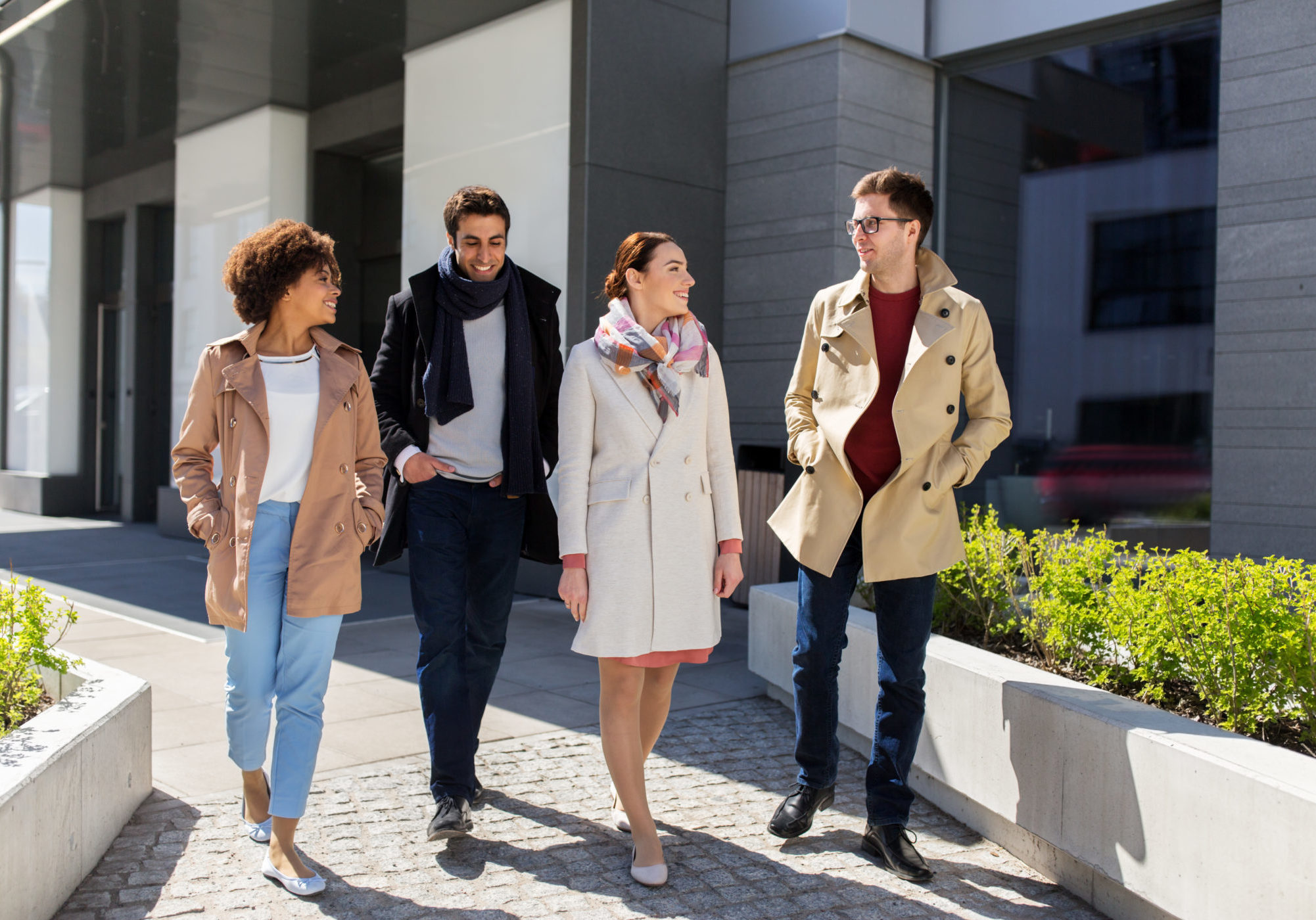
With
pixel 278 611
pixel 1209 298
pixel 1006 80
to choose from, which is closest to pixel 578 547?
pixel 278 611

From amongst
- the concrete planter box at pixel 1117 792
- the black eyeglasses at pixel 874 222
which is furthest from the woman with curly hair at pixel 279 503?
the concrete planter box at pixel 1117 792

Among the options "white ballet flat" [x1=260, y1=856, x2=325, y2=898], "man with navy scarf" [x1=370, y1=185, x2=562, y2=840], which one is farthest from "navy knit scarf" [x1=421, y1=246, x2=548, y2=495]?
"white ballet flat" [x1=260, y1=856, x2=325, y2=898]

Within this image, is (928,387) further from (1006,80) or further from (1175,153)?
(1006,80)

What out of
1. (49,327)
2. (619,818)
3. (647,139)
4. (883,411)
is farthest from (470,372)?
(49,327)

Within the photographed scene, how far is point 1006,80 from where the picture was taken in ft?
27.9

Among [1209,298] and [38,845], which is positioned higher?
[1209,298]

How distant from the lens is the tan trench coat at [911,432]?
3451mm

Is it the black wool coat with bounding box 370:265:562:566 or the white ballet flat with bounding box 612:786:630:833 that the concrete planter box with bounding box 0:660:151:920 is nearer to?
the black wool coat with bounding box 370:265:562:566

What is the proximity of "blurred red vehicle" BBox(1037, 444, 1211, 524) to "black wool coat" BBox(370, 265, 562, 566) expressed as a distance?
5020 millimetres

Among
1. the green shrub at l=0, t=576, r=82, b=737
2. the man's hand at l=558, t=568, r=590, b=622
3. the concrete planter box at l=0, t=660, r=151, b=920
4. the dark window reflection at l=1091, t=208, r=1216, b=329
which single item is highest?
the dark window reflection at l=1091, t=208, r=1216, b=329

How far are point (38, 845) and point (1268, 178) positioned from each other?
23.3 ft

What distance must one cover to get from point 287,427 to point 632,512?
1.02m

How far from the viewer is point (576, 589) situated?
10.9 ft

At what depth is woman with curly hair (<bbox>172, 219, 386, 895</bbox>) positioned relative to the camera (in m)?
3.24
